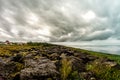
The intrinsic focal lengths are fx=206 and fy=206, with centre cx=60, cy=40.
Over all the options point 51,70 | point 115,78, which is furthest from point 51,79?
point 115,78

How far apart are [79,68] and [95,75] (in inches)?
150

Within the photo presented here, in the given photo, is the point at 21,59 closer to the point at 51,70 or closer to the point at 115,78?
the point at 51,70

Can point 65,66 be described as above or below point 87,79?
above

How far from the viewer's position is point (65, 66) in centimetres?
2391

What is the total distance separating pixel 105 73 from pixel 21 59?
498 inches

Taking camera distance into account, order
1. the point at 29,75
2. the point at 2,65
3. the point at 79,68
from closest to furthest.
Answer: the point at 29,75
the point at 2,65
the point at 79,68

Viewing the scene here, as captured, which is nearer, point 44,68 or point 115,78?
point 44,68

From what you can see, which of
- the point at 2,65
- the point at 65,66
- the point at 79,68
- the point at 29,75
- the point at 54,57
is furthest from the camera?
the point at 54,57

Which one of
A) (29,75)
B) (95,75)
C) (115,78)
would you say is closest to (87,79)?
(95,75)

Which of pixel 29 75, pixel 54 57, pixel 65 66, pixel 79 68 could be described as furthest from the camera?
pixel 54 57

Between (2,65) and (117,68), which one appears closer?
(2,65)

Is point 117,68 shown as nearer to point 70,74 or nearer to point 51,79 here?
point 70,74

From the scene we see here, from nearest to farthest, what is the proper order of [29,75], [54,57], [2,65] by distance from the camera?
[29,75]
[2,65]
[54,57]

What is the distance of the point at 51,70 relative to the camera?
920 inches
